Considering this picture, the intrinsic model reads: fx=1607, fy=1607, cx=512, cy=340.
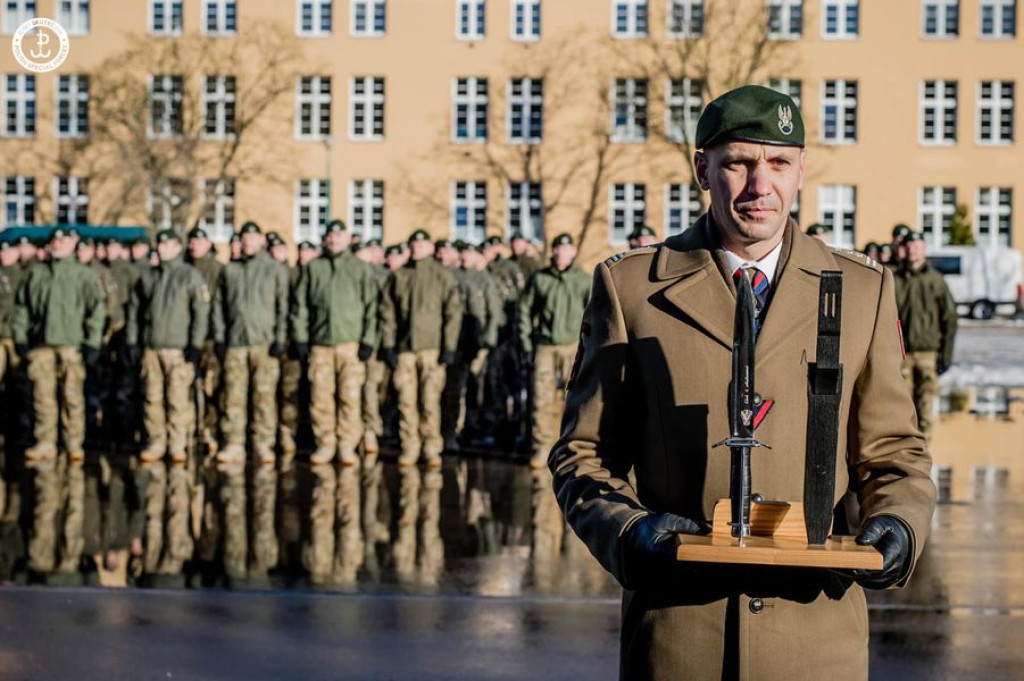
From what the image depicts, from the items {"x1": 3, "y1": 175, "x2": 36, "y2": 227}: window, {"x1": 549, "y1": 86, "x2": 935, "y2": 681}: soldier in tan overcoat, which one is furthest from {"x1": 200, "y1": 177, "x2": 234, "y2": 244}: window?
{"x1": 549, "y1": 86, "x2": 935, "y2": 681}: soldier in tan overcoat

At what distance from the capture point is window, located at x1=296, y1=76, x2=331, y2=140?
54.0 metres

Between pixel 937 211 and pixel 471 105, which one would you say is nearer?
pixel 471 105

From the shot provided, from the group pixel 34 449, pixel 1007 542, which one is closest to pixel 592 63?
pixel 34 449

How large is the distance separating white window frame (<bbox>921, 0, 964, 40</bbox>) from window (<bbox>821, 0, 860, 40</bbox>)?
96.0 inches

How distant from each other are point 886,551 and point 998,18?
5518 centimetres

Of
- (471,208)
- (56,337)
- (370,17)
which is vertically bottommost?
(56,337)

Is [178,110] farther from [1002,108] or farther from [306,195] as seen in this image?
[1002,108]

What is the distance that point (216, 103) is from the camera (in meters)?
52.8

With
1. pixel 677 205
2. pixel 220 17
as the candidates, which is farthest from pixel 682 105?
pixel 220 17

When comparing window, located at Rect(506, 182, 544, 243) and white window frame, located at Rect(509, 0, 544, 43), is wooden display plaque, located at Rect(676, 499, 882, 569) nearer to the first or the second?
window, located at Rect(506, 182, 544, 243)

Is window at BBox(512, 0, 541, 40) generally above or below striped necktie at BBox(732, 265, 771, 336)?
above

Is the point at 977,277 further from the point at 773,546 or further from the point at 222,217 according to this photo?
the point at 773,546

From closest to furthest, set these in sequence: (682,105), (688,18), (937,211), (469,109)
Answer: (688,18) → (682,105) → (469,109) → (937,211)

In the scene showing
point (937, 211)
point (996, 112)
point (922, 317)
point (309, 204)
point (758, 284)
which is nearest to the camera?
point (758, 284)
